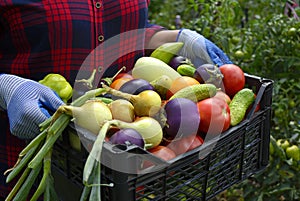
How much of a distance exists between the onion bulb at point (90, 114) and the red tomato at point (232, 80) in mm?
308

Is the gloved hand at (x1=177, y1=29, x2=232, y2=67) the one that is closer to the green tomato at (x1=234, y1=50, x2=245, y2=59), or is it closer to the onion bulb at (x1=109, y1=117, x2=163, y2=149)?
the onion bulb at (x1=109, y1=117, x2=163, y2=149)

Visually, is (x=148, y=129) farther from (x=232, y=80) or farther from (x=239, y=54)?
(x=239, y=54)

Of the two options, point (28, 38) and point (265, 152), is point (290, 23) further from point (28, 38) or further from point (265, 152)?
point (28, 38)

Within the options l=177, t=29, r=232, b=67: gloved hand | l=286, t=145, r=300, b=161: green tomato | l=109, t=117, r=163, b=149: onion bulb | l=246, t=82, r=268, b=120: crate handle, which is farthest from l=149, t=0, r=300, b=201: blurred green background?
l=109, t=117, r=163, b=149: onion bulb

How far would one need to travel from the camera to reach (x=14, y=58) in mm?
1138

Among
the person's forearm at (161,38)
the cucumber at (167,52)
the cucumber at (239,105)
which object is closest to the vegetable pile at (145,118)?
the cucumber at (239,105)

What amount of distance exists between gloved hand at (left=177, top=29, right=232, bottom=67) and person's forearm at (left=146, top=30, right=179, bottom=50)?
59 millimetres

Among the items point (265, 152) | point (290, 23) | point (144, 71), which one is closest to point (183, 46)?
point (144, 71)

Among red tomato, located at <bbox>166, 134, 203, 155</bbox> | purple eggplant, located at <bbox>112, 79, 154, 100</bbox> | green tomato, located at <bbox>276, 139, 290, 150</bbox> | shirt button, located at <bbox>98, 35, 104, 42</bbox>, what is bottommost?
green tomato, located at <bbox>276, 139, 290, 150</bbox>

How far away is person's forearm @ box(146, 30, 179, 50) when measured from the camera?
1314 mm

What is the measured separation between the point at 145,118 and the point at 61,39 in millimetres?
355

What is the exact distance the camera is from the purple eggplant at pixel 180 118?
86cm

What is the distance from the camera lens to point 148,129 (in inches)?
32.4

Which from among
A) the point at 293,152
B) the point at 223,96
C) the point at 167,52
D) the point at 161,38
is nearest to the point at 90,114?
the point at 223,96
